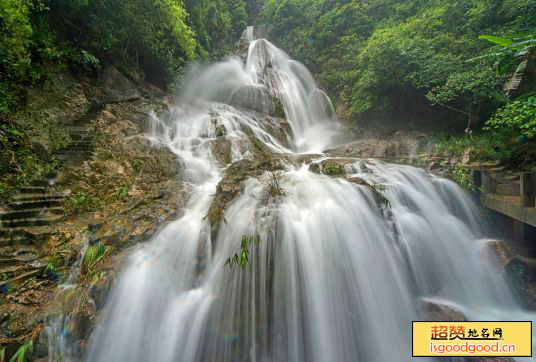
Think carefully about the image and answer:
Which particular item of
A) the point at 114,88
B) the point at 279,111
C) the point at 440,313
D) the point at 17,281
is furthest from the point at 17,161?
the point at 279,111

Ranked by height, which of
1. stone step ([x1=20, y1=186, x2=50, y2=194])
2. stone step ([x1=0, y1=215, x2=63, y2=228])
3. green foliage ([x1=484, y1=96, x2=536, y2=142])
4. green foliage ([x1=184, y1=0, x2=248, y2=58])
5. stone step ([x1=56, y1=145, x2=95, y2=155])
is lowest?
stone step ([x1=0, y1=215, x2=63, y2=228])

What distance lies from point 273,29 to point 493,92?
697 inches

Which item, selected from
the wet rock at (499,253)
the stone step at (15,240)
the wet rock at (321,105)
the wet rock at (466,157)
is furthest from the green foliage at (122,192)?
the wet rock at (321,105)

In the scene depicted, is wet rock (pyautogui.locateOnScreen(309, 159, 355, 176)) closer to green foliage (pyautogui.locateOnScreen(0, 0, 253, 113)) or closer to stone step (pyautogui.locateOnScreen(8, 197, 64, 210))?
stone step (pyautogui.locateOnScreen(8, 197, 64, 210))

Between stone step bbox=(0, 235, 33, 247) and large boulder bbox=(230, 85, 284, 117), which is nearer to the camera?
stone step bbox=(0, 235, 33, 247)

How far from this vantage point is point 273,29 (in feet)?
67.4

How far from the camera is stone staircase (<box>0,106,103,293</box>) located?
341 cm

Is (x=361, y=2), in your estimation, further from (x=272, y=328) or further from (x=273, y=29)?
(x=272, y=328)

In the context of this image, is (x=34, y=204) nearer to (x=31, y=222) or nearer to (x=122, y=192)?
(x=31, y=222)

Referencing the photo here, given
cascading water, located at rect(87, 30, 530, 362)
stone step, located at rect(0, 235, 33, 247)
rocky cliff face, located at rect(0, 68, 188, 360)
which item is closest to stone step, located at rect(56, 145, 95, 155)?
rocky cliff face, located at rect(0, 68, 188, 360)

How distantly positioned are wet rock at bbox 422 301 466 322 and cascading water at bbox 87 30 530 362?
0.11 m

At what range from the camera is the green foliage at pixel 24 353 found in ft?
8.69

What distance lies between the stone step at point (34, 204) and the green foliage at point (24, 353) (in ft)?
7.96

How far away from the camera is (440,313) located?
3.49 metres
